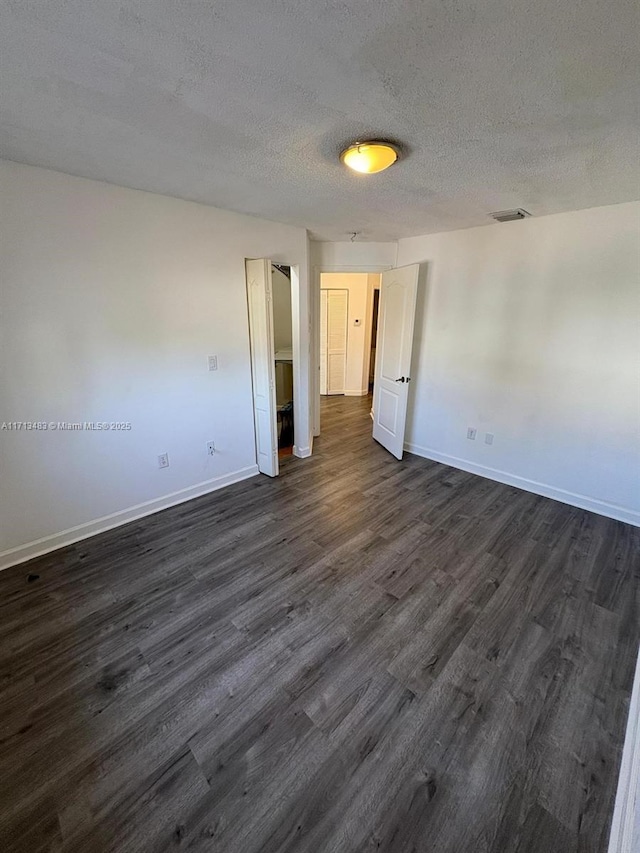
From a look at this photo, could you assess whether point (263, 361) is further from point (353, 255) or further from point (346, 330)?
point (346, 330)

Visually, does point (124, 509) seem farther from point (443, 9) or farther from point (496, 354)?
point (496, 354)

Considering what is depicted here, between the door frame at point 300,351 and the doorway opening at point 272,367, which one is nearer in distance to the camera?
the doorway opening at point 272,367

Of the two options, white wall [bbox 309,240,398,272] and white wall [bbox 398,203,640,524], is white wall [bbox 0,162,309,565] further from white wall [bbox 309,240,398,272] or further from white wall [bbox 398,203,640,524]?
white wall [bbox 398,203,640,524]

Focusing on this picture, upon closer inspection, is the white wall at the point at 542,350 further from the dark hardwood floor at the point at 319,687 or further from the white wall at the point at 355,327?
the white wall at the point at 355,327

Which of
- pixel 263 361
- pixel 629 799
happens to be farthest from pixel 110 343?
pixel 629 799

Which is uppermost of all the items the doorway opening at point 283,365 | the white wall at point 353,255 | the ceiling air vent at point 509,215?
the ceiling air vent at point 509,215

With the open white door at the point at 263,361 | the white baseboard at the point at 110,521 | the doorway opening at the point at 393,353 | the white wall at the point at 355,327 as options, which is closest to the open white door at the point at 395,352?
the doorway opening at the point at 393,353

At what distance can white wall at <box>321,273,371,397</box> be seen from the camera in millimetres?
6281

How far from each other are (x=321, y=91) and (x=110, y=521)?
296 centimetres

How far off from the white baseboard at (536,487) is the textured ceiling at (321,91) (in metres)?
2.35

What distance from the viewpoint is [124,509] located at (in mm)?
2740

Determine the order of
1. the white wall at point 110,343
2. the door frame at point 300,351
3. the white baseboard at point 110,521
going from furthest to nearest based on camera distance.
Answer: the door frame at point 300,351
the white baseboard at point 110,521
the white wall at point 110,343

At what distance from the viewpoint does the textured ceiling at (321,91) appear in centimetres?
99

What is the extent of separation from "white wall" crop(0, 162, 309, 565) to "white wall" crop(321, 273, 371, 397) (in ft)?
10.5
